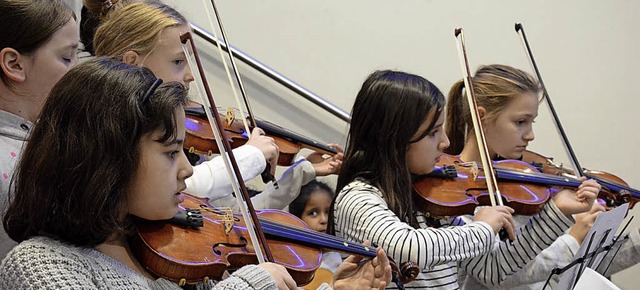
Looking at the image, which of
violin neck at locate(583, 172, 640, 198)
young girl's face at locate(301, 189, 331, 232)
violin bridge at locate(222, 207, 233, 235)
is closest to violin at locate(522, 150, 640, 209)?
violin neck at locate(583, 172, 640, 198)

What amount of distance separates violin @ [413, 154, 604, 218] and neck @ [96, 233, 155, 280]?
0.70 metres

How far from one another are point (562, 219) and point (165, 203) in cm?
102

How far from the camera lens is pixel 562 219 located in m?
1.82

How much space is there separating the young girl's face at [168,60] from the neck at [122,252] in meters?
0.65

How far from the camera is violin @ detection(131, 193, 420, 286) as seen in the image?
1100mm

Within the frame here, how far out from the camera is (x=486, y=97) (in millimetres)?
2170

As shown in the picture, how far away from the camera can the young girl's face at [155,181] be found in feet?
3.56

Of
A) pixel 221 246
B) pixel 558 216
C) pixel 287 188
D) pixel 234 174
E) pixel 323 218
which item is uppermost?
pixel 234 174

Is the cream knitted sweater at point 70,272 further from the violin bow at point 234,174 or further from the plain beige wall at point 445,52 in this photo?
the plain beige wall at point 445,52

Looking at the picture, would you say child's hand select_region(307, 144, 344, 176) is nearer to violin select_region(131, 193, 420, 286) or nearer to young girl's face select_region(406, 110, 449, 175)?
young girl's face select_region(406, 110, 449, 175)

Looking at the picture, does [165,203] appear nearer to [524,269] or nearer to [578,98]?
[524,269]

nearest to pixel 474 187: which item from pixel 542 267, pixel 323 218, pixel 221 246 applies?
pixel 542 267

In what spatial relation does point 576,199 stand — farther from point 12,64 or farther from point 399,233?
point 12,64

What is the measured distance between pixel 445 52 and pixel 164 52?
133 centimetres
